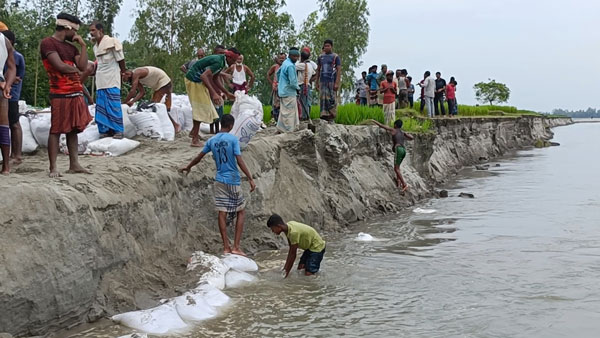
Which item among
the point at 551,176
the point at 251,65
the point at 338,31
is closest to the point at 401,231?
the point at 551,176

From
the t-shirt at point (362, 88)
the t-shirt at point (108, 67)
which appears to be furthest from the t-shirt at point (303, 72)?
the t-shirt at point (362, 88)

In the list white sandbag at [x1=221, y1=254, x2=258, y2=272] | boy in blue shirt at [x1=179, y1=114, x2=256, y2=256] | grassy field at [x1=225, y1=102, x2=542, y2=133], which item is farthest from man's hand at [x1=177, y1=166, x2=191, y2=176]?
grassy field at [x1=225, y1=102, x2=542, y2=133]

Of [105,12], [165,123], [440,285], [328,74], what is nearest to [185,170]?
[165,123]

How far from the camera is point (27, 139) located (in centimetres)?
816

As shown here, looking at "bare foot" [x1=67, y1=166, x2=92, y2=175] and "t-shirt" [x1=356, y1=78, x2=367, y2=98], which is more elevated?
"t-shirt" [x1=356, y1=78, x2=367, y2=98]

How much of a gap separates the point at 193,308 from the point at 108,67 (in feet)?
12.9

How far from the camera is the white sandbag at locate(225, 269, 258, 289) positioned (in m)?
6.54

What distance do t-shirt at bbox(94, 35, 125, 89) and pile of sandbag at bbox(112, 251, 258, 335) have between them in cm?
266

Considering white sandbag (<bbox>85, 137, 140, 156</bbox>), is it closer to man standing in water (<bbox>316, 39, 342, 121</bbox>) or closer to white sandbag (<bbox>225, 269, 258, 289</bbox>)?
white sandbag (<bbox>225, 269, 258, 289</bbox>)

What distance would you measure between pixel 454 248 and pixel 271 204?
8.74 feet

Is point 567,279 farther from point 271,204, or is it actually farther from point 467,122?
point 467,122

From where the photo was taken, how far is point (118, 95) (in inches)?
330

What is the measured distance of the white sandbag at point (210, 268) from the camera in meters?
6.31

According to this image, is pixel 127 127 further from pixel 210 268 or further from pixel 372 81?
pixel 372 81
